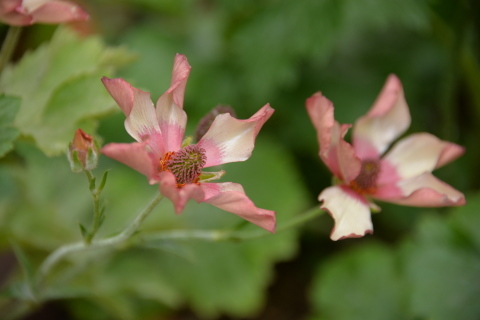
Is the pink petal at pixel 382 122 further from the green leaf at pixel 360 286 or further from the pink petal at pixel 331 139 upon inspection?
the green leaf at pixel 360 286

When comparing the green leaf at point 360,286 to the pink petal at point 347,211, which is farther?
the green leaf at point 360,286

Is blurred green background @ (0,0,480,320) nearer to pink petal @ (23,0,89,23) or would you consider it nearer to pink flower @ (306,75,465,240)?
pink petal @ (23,0,89,23)

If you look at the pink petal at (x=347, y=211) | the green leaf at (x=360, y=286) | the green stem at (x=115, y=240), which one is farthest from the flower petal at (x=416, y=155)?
the green leaf at (x=360, y=286)

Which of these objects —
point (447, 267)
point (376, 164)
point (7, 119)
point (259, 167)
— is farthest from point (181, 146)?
point (259, 167)

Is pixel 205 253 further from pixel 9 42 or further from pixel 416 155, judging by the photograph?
pixel 9 42

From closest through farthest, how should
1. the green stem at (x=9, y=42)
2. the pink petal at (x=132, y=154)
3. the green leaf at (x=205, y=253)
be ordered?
1. the pink petal at (x=132, y=154)
2. the green stem at (x=9, y=42)
3. the green leaf at (x=205, y=253)

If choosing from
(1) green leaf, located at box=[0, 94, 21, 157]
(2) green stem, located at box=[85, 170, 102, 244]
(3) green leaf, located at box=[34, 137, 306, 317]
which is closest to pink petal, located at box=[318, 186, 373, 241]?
(2) green stem, located at box=[85, 170, 102, 244]
